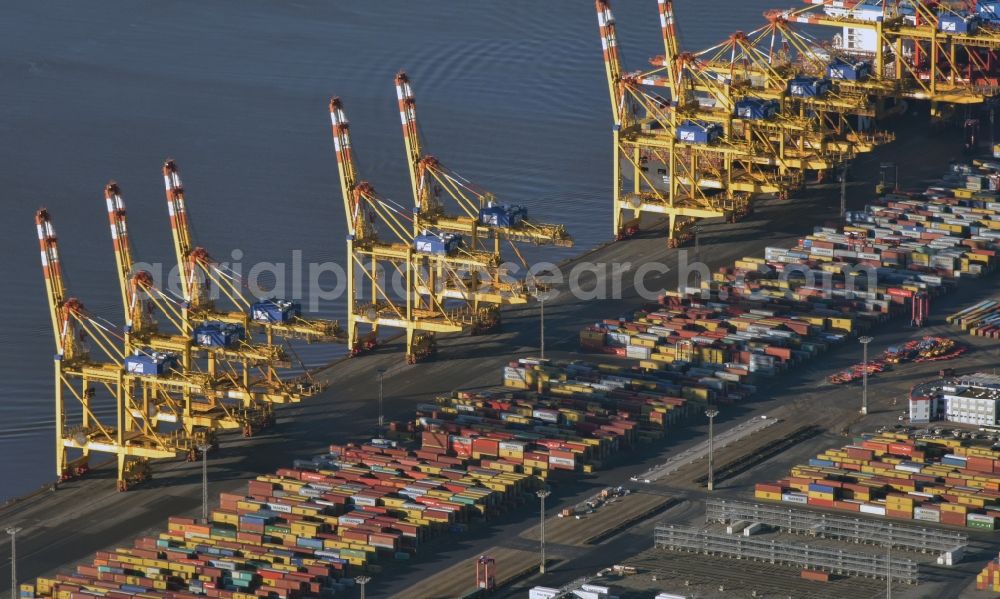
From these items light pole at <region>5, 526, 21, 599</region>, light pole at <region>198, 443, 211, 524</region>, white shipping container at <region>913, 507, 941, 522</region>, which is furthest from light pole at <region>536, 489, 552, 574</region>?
light pole at <region>5, 526, 21, 599</region>

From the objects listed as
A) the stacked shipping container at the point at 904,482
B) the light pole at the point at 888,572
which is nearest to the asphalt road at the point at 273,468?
the stacked shipping container at the point at 904,482

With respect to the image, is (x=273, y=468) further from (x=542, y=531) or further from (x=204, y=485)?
(x=542, y=531)

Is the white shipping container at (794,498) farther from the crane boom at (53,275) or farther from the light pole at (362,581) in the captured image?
the crane boom at (53,275)

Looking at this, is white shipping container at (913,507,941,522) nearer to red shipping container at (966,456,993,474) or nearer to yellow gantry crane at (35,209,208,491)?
red shipping container at (966,456,993,474)

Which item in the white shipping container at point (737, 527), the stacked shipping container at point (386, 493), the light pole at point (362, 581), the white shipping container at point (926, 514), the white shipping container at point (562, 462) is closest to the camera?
the light pole at point (362, 581)

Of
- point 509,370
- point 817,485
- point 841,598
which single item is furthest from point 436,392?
point 841,598

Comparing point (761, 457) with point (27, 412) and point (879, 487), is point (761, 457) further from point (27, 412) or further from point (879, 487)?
point (27, 412)
